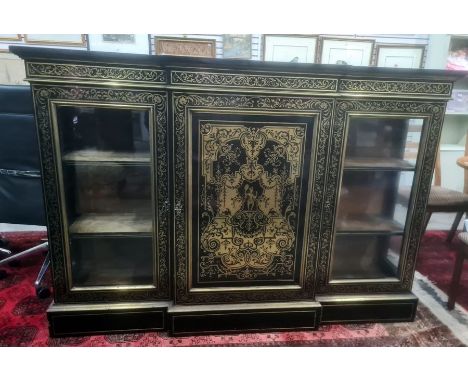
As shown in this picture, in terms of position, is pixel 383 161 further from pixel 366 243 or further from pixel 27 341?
pixel 27 341

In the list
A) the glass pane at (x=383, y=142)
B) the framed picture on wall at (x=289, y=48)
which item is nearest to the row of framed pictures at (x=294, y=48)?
the framed picture on wall at (x=289, y=48)

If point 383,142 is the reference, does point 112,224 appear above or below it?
below

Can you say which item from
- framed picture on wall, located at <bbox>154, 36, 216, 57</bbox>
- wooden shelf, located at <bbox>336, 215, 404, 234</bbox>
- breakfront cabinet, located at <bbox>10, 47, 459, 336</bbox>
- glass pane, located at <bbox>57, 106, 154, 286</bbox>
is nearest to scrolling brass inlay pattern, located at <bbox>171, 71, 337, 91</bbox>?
breakfront cabinet, located at <bbox>10, 47, 459, 336</bbox>

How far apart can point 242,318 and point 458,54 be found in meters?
2.53

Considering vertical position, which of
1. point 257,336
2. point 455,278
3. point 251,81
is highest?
point 251,81

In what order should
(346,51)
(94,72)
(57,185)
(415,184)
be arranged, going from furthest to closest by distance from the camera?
(346,51) → (415,184) → (57,185) → (94,72)

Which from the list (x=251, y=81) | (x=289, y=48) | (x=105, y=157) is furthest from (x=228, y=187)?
(x=289, y=48)

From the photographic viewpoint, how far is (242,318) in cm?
152

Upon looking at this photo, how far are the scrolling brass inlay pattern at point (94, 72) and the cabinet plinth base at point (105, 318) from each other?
99 centimetres

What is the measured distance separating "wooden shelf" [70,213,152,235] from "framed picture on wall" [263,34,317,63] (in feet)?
4.26

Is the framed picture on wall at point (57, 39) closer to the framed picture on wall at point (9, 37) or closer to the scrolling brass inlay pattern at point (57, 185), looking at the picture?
the framed picture on wall at point (9, 37)

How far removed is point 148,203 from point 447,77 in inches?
54.9

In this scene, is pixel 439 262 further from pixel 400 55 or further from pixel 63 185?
pixel 63 185

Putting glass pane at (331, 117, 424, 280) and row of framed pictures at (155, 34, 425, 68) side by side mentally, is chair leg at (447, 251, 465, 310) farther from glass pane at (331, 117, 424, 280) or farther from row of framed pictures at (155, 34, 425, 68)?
row of framed pictures at (155, 34, 425, 68)
